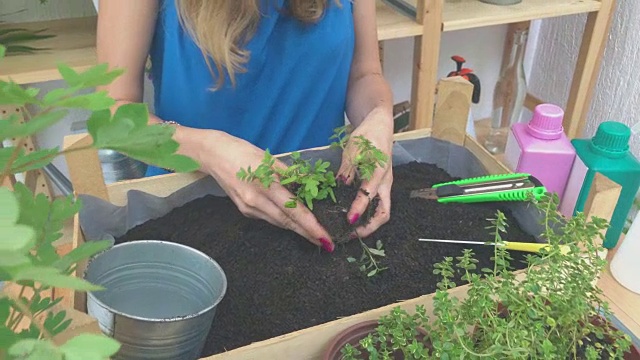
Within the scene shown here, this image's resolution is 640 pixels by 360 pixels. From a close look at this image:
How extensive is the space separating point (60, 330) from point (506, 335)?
13.3 inches

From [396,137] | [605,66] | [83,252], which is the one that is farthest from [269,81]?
[605,66]

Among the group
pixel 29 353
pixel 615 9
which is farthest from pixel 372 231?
pixel 615 9

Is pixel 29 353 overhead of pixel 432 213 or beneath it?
overhead

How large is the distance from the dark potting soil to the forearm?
0.24 m

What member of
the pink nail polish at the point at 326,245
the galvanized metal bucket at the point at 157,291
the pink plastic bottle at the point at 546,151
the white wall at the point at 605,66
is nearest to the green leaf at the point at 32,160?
the galvanized metal bucket at the point at 157,291

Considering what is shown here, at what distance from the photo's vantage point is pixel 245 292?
669mm

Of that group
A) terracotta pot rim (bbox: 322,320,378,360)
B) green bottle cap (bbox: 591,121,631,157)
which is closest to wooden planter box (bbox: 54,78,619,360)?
terracotta pot rim (bbox: 322,320,378,360)

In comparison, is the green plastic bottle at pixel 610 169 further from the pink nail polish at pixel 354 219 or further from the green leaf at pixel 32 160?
the green leaf at pixel 32 160

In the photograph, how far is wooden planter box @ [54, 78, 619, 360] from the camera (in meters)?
0.56

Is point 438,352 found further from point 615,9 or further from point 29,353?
point 615,9

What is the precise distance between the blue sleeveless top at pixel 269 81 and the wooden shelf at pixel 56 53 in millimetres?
268

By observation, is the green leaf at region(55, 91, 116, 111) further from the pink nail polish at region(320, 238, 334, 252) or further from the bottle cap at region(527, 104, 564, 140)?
the bottle cap at region(527, 104, 564, 140)

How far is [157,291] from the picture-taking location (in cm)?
61

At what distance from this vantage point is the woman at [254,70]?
2.95 ft
